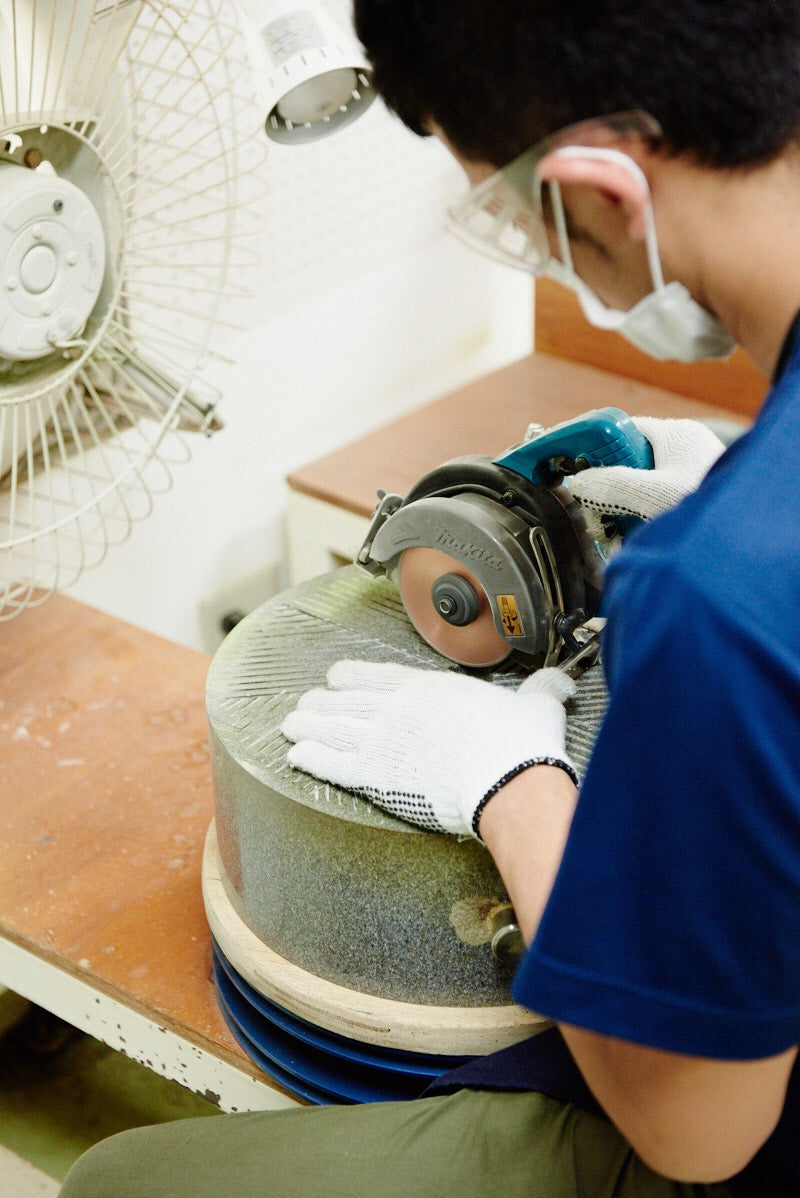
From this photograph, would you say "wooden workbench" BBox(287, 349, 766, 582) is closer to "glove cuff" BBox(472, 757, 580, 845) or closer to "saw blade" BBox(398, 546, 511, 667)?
"saw blade" BBox(398, 546, 511, 667)

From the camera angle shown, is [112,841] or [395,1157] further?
[112,841]

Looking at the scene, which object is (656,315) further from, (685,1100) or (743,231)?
(685,1100)

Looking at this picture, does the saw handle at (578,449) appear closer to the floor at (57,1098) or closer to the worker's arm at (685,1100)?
the worker's arm at (685,1100)

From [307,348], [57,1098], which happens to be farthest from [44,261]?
[57,1098]

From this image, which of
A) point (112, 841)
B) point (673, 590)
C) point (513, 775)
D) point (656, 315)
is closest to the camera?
point (673, 590)

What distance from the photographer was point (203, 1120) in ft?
3.22

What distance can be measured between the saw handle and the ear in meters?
0.35

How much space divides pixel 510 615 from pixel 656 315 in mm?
341

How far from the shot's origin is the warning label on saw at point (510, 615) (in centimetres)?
104

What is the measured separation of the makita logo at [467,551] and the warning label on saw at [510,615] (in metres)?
0.03

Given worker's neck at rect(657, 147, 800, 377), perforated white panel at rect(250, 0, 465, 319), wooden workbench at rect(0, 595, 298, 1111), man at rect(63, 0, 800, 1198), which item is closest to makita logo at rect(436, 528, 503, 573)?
man at rect(63, 0, 800, 1198)

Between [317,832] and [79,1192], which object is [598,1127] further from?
[79,1192]

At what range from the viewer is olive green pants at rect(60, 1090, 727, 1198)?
2.95ft

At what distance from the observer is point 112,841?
133cm
